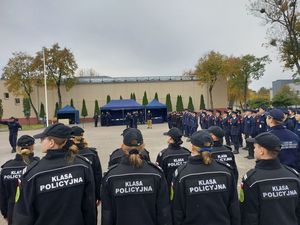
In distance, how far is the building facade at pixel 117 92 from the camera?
171 ft

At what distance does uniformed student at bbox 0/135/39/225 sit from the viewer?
4.70 m

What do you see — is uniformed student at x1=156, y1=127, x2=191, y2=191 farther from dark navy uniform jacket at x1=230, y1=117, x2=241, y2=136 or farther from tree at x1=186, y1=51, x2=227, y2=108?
tree at x1=186, y1=51, x2=227, y2=108

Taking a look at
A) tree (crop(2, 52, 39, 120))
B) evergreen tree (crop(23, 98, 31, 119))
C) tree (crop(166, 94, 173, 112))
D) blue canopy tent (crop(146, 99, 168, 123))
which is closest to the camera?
blue canopy tent (crop(146, 99, 168, 123))

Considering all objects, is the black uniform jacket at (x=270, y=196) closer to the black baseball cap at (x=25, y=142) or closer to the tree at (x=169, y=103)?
the black baseball cap at (x=25, y=142)

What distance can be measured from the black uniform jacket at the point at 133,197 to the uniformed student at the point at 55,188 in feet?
0.71

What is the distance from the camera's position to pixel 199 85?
174ft

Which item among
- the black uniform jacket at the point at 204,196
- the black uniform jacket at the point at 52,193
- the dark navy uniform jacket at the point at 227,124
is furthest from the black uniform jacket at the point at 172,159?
the dark navy uniform jacket at the point at 227,124

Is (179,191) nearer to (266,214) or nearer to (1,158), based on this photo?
(266,214)

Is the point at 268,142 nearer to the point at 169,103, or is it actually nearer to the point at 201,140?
the point at 201,140

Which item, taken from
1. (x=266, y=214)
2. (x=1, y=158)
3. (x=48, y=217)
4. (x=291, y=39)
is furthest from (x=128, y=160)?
(x=291, y=39)

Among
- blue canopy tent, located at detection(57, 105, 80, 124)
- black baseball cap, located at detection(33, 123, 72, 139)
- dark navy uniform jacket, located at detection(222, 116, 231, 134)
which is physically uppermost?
black baseball cap, located at detection(33, 123, 72, 139)

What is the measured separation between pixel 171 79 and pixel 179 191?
5058cm

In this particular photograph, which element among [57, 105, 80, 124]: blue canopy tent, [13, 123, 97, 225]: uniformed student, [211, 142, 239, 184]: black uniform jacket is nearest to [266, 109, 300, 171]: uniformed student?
[211, 142, 239, 184]: black uniform jacket

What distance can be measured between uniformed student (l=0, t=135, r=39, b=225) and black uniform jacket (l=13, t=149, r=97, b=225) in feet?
5.36
